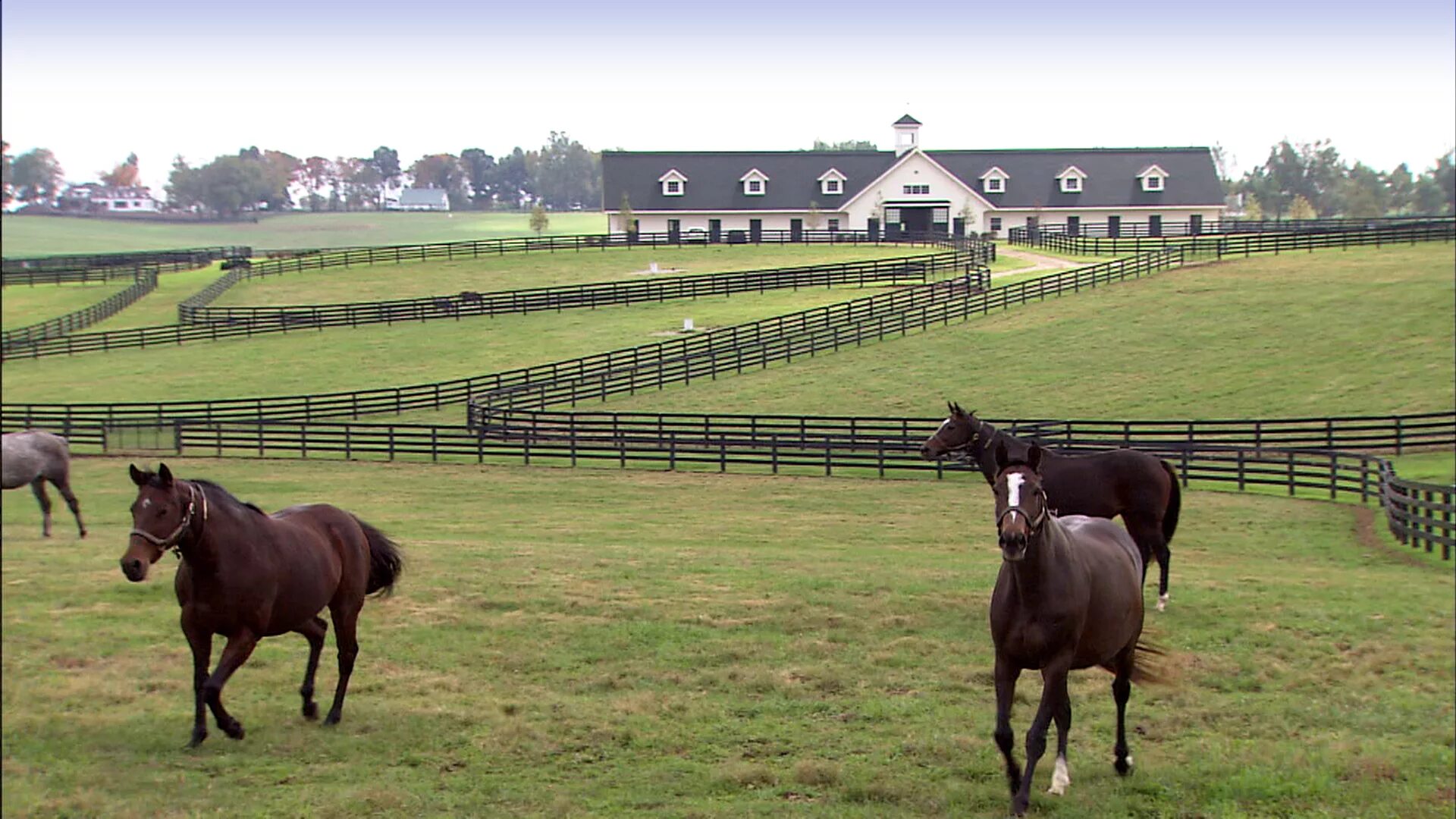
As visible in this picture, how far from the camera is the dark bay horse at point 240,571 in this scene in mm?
7523

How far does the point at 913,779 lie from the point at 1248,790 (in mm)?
2037

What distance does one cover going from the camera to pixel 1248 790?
26.2 ft

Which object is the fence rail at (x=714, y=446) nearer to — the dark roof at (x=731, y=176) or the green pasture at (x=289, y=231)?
the dark roof at (x=731, y=176)

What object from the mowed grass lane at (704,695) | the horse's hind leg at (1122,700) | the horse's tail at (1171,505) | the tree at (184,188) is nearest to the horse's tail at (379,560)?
the mowed grass lane at (704,695)

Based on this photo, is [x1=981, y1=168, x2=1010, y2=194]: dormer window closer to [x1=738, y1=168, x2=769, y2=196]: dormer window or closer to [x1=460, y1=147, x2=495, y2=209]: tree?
[x1=738, y1=168, x2=769, y2=196]: dormer window

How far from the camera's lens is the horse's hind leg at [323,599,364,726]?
353 inches

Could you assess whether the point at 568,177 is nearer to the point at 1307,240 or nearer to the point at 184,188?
the point at 184,188

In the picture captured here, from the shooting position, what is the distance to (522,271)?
228 feet

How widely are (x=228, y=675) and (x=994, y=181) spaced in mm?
79646

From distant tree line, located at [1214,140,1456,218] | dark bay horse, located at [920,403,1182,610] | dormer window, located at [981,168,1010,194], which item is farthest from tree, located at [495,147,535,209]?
dark bay horse, located at [920,403,1182,610]

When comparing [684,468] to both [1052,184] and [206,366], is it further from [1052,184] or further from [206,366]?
[1052,184]

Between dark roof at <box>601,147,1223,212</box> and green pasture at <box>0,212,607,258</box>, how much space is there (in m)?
22.9

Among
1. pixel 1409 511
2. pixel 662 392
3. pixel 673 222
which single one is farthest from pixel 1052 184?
pixel 1409 511

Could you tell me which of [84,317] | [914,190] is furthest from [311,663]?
[914,190]
